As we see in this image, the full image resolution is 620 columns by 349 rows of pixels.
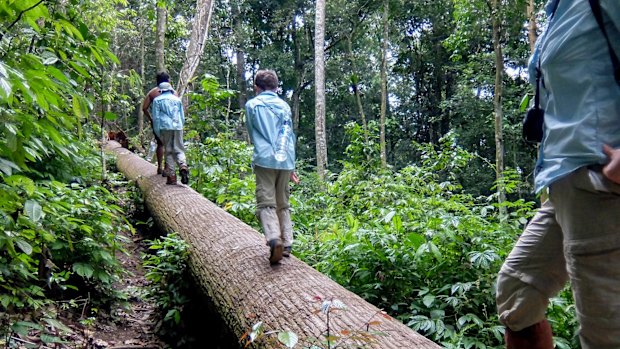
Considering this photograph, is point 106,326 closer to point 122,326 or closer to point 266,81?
point 122,326

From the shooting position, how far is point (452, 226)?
Answer: 4578 millimetres

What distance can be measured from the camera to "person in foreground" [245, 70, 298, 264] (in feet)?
7.67

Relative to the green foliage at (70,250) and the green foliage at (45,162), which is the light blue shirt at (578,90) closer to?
the green foliage at (45,162)

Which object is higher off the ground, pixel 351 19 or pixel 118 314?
pixel 351 19

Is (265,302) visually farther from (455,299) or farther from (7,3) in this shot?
(7,3)

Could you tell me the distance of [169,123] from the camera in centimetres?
761

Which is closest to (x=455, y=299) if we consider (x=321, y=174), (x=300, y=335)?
(x=300, y=335)

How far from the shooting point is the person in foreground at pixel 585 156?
5.22ft

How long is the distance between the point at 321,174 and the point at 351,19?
1323 centimetres

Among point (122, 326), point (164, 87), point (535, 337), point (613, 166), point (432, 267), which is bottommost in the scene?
point (122, 326)

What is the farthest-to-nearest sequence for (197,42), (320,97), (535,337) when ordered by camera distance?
(320,97) → (197,42) → (535,337)

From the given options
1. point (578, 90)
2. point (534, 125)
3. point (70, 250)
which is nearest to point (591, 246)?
point (578, 90)

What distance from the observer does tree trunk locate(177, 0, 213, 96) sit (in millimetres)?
10820

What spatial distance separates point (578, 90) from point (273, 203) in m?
2.88
